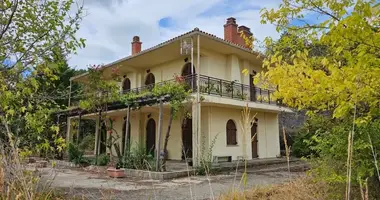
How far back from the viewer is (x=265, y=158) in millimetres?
17578

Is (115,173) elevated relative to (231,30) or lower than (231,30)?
lower

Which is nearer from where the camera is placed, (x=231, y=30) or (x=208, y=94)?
(x=208, y=94)

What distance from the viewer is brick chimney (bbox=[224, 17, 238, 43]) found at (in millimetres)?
17969

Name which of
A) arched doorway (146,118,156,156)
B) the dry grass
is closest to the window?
arched doorway (146,118,156,156)

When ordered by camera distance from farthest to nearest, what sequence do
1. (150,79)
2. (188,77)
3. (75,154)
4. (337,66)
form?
(150,79), (75,154), (188,77), (337,66)

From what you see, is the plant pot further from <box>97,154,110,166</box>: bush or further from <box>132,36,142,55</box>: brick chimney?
<box>132,36,142,55</box>: brick chimney

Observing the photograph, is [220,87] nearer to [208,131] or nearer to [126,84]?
[208,131]

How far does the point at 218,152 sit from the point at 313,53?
9.43m

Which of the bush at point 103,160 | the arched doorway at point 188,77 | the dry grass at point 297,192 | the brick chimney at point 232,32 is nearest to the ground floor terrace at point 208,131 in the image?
the bush at point 103,160

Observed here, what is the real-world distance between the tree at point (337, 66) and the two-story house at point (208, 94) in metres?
7.78

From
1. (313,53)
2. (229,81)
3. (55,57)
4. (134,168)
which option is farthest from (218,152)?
(55,57)

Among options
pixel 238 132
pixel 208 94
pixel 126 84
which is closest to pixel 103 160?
pixel 208 94

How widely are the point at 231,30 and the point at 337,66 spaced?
14658 millimetres

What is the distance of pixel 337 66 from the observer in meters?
3.85
